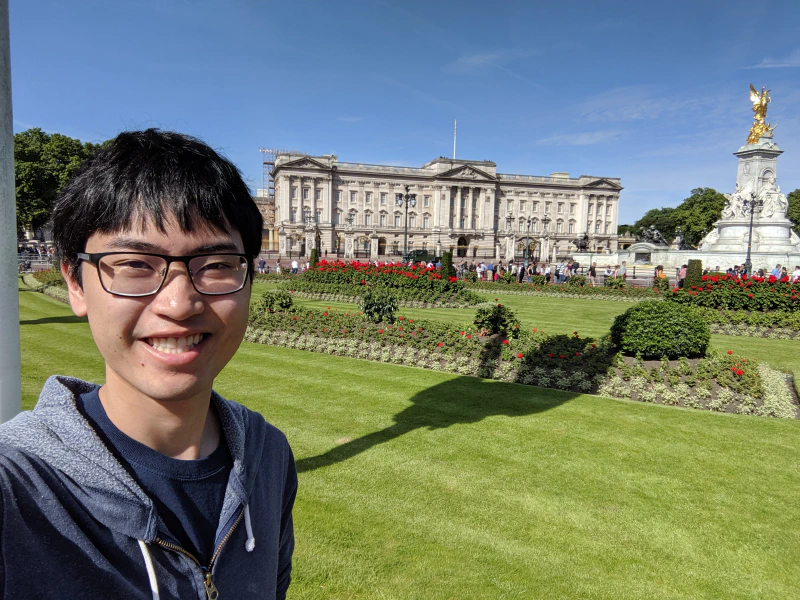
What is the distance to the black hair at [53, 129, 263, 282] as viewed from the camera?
1167 mm

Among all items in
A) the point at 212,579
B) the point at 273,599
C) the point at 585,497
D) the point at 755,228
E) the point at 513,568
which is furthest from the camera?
the point at 755,228

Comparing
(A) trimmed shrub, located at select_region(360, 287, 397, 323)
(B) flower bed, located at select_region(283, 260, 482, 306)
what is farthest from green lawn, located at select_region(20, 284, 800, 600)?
(B) flower bed, located at select_region(283, 260, 482, 306)

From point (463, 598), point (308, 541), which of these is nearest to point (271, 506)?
point (463, 598)

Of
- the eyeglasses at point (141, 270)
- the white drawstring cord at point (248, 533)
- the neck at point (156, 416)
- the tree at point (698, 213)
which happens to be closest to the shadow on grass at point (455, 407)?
the white drawstring cord at point (248, 533)

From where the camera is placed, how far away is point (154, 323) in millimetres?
1155

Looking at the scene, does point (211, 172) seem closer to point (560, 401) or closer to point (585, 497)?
point (585, 497)

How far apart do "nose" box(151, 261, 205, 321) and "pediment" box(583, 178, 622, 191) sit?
89206 mm

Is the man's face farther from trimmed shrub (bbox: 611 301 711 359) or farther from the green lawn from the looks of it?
trimmed shrub (bbox: 611 301 711 359)

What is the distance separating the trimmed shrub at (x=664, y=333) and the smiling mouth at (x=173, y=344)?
899 centimetres

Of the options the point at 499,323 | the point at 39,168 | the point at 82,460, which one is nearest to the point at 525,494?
the point at 82,460

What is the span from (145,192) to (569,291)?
2415 cm

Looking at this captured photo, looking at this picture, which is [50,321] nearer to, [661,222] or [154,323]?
[154,323]

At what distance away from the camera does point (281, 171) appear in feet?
227

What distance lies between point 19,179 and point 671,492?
45221 millimetres
